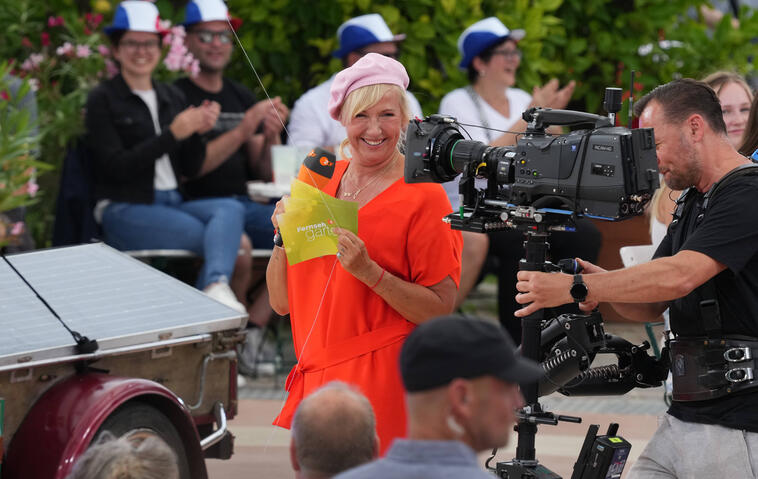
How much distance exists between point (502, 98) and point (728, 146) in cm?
470

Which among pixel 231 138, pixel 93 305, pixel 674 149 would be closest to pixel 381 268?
pixel 674 149

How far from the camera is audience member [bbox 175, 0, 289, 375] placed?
851 cm

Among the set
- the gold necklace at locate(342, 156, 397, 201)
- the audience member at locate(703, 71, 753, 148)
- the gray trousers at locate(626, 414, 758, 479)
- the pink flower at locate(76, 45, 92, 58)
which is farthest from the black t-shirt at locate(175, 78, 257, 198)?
the gray trousers at locate(626, 414, 758, 479)

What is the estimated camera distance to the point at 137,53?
27.0ft

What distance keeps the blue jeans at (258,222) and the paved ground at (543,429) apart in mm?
1022

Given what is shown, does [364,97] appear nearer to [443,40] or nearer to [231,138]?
[231,138]

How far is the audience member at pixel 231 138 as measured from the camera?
335 inches

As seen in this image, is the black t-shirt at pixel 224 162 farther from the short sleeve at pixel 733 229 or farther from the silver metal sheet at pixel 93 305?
the short sleeve at pixel 733 229

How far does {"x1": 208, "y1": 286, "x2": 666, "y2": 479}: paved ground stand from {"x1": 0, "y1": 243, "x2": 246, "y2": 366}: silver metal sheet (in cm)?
108

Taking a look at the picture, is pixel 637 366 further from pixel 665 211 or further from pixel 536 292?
pixel 665 211

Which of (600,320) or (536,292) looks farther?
(600,320)

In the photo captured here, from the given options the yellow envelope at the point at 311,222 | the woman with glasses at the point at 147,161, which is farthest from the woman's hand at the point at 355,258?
the woman with glasses at the point at 147,161

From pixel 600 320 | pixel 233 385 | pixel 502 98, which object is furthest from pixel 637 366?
pixel 502 98

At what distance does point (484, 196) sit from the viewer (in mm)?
3766
